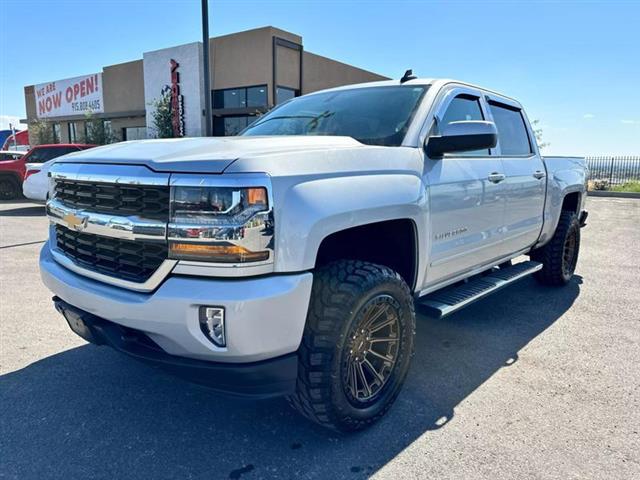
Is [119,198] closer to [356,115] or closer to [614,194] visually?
[356,115]

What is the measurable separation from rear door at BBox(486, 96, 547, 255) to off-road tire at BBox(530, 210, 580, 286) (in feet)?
2.42

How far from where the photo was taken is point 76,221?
103 inches

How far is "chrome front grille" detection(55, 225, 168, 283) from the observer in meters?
2.27

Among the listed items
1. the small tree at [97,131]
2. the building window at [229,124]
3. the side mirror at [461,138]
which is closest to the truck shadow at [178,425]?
the side mirror at [461,138]

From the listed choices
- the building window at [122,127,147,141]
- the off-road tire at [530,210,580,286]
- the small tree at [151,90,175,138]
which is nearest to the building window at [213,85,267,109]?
the small tree at [151,90,175,138]

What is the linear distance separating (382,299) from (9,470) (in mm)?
2002

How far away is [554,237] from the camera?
5441 mm

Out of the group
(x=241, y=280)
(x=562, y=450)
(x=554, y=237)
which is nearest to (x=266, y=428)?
(x=241, y=280)

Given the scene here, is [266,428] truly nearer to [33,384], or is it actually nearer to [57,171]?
[33,384]

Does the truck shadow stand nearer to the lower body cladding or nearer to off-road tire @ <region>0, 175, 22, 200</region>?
the lower body cladding

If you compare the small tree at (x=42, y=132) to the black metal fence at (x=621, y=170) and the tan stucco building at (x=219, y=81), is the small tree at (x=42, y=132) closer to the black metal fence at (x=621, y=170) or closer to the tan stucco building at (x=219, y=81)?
the tan stucco building at (x=219, y=81)

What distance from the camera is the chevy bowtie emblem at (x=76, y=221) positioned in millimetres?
2559

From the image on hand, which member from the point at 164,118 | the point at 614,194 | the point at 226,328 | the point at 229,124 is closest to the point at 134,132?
the point at 164,118

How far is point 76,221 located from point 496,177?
2.92m
